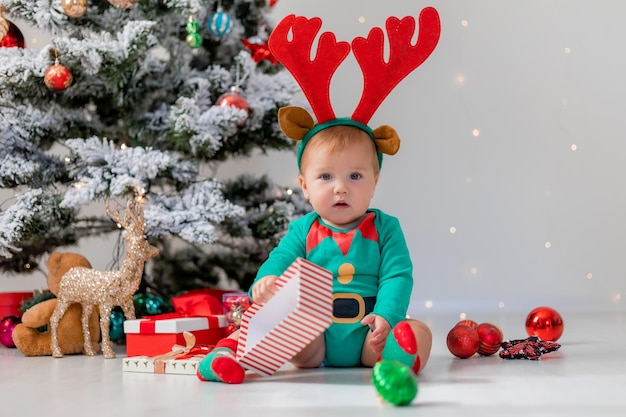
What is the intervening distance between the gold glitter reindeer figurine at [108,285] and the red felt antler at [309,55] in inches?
20.2

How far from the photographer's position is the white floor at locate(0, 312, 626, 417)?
1077 millimetres

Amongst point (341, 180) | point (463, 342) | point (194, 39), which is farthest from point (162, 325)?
point (194, 39)

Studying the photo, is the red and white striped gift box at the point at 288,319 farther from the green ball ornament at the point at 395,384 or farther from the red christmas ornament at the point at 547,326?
the red christmas ornament at the point at 547,326

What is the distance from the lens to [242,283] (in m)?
2.38

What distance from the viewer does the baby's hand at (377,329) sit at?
1343 mm

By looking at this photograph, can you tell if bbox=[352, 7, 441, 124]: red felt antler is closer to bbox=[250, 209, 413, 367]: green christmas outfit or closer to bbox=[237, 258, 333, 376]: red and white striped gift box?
bbox=[250, 209, 413, 367]: green christmas outfit

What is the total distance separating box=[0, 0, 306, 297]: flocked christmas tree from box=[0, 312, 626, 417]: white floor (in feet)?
1.50

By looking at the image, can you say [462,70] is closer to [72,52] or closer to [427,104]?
[427,104]

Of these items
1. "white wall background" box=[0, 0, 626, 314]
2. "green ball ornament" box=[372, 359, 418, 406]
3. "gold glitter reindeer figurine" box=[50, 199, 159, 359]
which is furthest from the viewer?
"white wall background" box=[0, 0, 626, 314]

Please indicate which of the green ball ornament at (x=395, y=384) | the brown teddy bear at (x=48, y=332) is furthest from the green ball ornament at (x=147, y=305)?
the green ball ornament at (x=395, y=384)

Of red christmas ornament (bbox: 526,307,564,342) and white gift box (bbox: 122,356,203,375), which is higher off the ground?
red christmas ornament (bbox: 526,307,564,342)

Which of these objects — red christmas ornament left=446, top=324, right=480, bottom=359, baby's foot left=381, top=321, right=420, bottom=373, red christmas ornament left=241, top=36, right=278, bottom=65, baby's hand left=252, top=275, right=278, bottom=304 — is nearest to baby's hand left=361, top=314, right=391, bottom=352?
baby's foot left=381, top=321, right=420, bottom=373

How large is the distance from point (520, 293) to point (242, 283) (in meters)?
1.27

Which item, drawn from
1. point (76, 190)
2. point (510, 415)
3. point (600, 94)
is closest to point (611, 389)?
point (510, 415)
